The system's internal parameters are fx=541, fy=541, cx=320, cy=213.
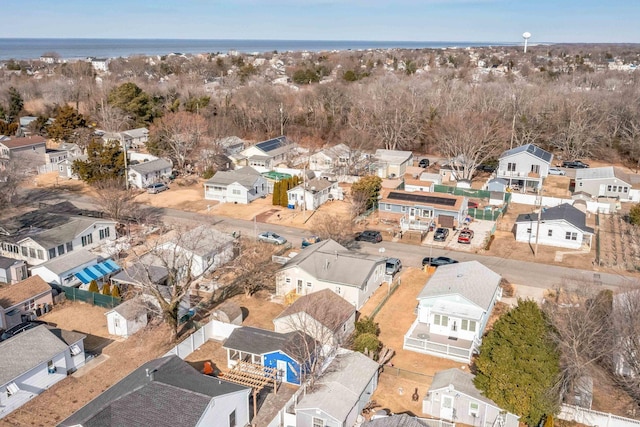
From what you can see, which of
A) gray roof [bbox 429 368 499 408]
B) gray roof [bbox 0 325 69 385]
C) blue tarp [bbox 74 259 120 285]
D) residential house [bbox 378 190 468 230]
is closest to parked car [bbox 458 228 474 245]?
residential house [bbox 378 190 468 230]

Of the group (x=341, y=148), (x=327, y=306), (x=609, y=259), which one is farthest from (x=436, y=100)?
(x=327, y=306)

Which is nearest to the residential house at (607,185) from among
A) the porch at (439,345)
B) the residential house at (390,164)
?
the residential house at (390,164)

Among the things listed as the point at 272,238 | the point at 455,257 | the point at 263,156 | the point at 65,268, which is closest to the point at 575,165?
the point at 455,257

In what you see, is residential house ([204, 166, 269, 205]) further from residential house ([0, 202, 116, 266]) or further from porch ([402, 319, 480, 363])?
porch ([402, 319, 480, 363])

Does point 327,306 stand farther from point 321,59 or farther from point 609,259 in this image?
point 321,59

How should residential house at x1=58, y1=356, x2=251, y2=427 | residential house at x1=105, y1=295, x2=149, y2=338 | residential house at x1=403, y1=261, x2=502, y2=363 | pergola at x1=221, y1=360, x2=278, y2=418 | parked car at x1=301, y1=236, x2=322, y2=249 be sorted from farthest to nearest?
parked car at x1=301, y1=236, x2=322, y2=249 → residential house at x1=105, y1=295, x2=149, y2=338 → residential house at x1=403, y1=261, x2=502, y2=363 → pergola at x1=221, y1=360, x2=278, y2=418 → residential house at x1=58, y1=356, x2=251, y2=427

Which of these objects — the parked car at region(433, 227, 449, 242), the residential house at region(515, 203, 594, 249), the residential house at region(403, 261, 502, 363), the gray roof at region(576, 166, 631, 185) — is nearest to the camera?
the residential house at region(403, 261, 502, 363)

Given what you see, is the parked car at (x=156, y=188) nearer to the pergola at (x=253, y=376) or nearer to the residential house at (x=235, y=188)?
the residential house at (x=235, y=188)

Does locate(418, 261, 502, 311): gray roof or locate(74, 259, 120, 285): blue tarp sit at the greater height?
locate(418, 261, 502, 311): gray roof
